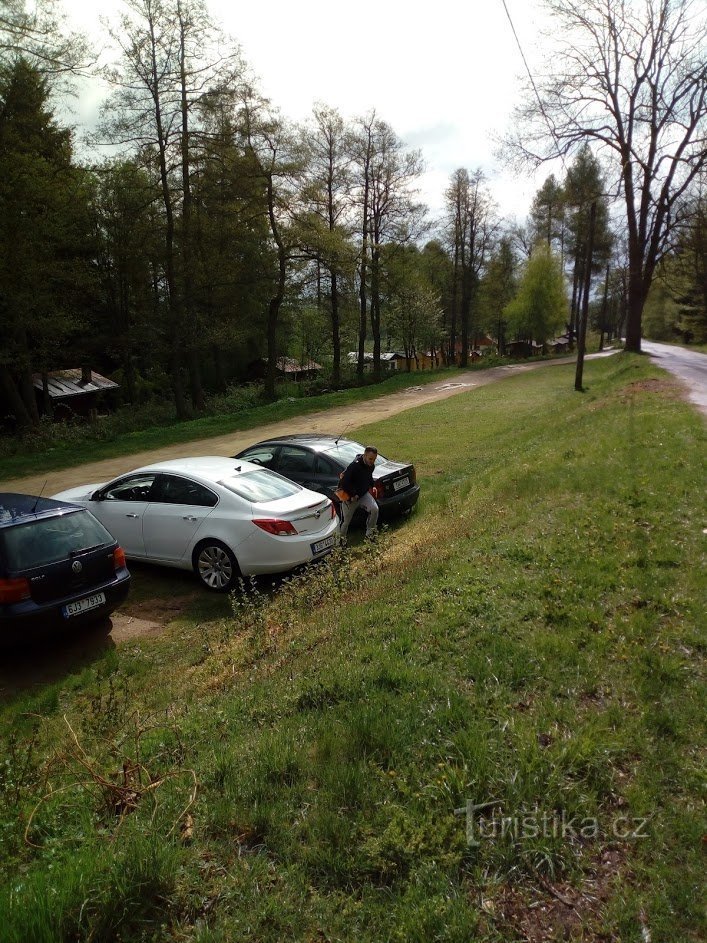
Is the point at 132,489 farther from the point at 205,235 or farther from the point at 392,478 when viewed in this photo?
the point at 205,235

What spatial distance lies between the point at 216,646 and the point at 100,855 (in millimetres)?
3383

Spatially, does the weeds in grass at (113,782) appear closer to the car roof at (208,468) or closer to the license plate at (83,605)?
the license plate at (83,605)

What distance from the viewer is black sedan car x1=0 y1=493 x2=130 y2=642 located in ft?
18.0

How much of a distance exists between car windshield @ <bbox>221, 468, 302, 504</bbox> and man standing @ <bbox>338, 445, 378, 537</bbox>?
83 centimetres

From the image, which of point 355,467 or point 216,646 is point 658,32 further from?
point 216,646

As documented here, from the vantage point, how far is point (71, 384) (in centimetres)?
3597

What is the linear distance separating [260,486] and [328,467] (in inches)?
76.6

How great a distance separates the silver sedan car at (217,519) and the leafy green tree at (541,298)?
179 ft

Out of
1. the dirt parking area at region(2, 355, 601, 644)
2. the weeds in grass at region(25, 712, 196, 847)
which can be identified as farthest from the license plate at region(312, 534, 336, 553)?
the weeds in grass at region(25, 712, 196, 847)

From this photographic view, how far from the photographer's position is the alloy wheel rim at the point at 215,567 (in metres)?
7.38

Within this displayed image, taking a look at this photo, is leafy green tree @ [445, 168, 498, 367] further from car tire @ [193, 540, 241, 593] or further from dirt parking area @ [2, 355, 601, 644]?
car tire @ [193, 540, 241, 593]

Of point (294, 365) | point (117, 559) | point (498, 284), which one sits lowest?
point (117, 559)

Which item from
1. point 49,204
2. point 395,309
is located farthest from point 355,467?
point 395,309

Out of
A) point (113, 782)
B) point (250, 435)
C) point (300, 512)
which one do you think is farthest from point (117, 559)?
point (250, 435)
